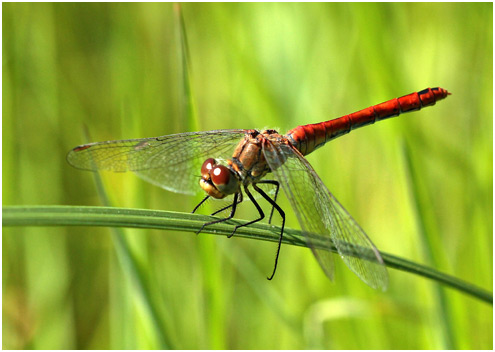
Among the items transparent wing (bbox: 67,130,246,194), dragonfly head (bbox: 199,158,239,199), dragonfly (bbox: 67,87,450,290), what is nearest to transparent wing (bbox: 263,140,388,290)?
dragonfly (bbox: 67,87,450,290)

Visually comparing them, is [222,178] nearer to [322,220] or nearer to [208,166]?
[208,166]

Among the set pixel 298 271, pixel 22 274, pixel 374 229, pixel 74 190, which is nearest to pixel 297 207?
pixel 298 271

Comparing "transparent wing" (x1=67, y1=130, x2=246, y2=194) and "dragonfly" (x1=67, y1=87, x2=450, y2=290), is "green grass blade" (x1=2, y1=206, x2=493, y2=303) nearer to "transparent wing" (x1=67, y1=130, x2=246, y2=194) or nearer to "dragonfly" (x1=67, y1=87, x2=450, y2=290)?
"dragonfly" (x1=67, y1=87, x2=450, y2=290)

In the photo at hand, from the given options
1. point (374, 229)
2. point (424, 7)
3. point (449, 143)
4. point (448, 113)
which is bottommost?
point (374, 229)

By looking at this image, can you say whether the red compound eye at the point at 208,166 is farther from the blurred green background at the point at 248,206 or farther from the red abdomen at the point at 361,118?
the red abdomen at the point at 361,118

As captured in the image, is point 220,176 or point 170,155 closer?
point 220,176

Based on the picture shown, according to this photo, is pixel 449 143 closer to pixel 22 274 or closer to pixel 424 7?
pixel 424 7

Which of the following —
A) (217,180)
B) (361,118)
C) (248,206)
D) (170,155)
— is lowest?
(248,206)

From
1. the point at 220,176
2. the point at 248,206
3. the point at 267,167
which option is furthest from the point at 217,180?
the point at 248,206
